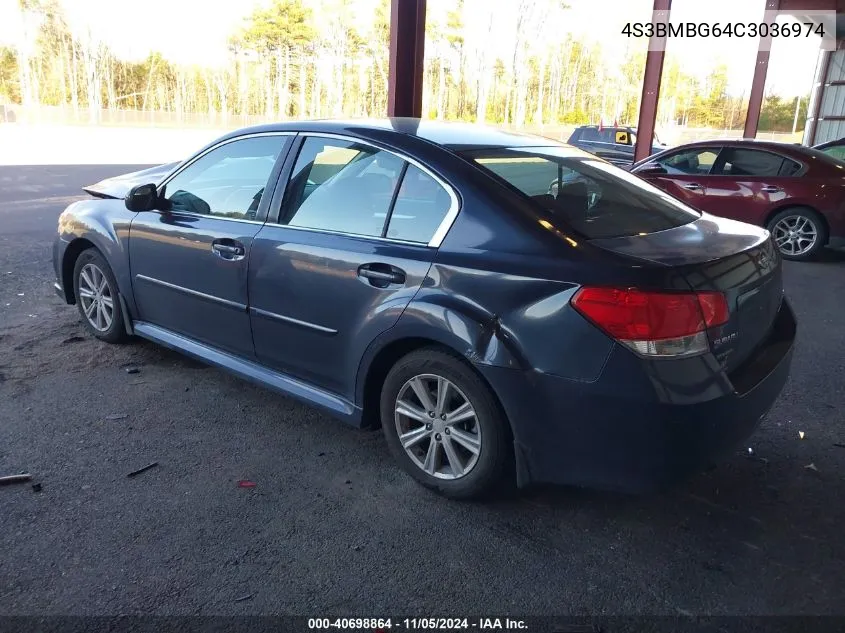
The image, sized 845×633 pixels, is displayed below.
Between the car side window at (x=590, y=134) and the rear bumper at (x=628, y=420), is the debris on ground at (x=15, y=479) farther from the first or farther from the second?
the car side window at (x=590, y=134)

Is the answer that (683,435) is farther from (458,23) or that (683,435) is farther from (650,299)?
(458,23)

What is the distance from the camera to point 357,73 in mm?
74625

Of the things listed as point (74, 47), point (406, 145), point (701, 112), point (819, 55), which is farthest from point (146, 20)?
point (406, 145)

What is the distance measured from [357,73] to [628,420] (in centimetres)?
7732

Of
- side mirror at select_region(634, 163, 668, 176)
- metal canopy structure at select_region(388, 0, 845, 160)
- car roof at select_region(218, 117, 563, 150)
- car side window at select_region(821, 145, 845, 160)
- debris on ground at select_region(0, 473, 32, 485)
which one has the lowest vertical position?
debris on ground at select_region(0, 473, 32, 485)

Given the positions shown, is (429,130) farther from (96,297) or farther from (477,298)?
(96,297)

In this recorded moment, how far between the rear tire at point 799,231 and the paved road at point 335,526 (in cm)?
533

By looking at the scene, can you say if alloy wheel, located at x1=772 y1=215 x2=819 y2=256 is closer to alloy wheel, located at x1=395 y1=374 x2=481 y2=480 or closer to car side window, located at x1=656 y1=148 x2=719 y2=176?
car side window, located at x1=656 y1=148 x2=719 y2=176

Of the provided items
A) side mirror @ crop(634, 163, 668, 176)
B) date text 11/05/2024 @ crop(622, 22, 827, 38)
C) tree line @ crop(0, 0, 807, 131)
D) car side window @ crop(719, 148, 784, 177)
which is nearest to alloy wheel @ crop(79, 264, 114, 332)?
side mirror @ crop(634, 163, 668, 176)

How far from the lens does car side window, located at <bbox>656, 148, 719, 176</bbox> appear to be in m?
9.41

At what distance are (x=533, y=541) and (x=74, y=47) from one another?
9083 centimetres

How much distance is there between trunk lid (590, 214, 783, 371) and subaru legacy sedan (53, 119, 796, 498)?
1 centimetres

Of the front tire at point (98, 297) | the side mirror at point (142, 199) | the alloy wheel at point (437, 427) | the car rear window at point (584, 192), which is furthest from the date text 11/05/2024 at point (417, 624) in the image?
the front tire at point (98, 297)

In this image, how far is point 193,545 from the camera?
266 cm
